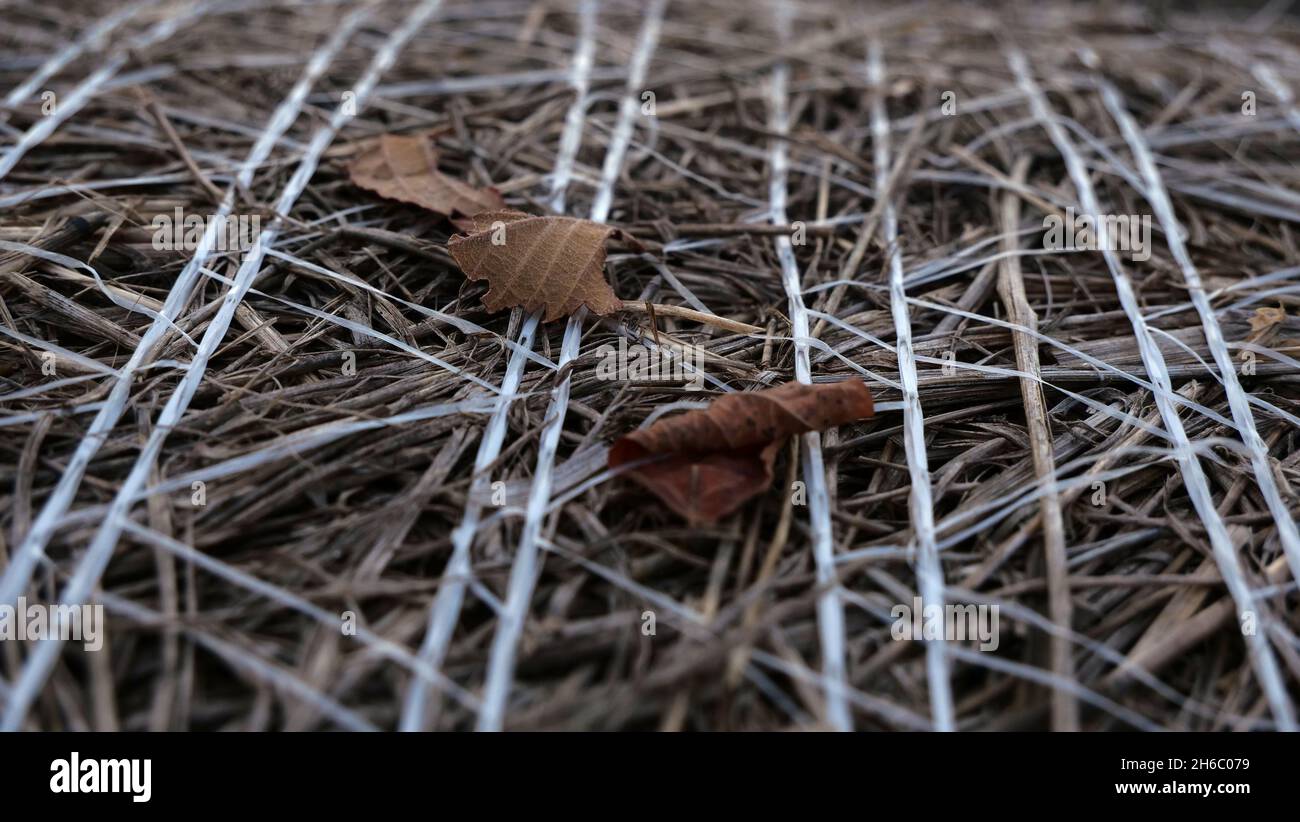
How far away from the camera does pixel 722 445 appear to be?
1.44 metres

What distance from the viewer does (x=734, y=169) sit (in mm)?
2182

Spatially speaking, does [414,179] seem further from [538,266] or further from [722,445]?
[722,445]

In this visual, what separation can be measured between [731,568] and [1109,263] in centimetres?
112

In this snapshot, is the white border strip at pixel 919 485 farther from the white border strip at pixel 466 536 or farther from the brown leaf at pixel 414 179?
the brown leaf at pixel 414 179

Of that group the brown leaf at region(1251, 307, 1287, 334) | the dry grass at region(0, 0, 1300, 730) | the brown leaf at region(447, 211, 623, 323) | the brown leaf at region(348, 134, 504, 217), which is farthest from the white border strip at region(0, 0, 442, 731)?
the brown leaf at region(1251, 307, 1287, 334)

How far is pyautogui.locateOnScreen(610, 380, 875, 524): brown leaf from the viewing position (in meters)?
1.40

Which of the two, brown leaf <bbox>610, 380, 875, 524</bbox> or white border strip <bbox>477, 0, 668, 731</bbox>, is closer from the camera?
white border strip <bbox>477, 0, 668, 731</bbox>

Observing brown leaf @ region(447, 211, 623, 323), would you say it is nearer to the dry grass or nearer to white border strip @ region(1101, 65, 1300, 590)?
the dry grass

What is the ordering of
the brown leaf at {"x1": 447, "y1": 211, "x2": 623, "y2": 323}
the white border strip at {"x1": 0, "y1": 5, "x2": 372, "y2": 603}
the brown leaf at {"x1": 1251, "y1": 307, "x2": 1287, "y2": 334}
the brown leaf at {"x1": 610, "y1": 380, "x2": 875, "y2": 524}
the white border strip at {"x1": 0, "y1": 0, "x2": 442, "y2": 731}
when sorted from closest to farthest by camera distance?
the white border strip at {"x1": 0, "y1": 0, "x2": 442, "y2": 731} < the white border strip at {"x1": 0, "y1": 5, "x2": 372, "y2": 603} < the brown leaf at {"x1": 610, "y1": 380, "x2": 875, "y2": 524} < the brown leaf at {"x1": 447, "y1": 211, "x2": 623, "y2": 323} < the brown leaf at {"x1": 1251, "y1": 307, "x2": 1287, "y2": 334}

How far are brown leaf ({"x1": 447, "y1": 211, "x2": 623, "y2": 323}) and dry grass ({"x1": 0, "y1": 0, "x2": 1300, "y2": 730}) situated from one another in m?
0.06

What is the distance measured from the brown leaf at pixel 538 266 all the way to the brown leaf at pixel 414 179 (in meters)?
0.18

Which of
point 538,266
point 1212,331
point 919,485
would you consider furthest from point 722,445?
point 1212,331
